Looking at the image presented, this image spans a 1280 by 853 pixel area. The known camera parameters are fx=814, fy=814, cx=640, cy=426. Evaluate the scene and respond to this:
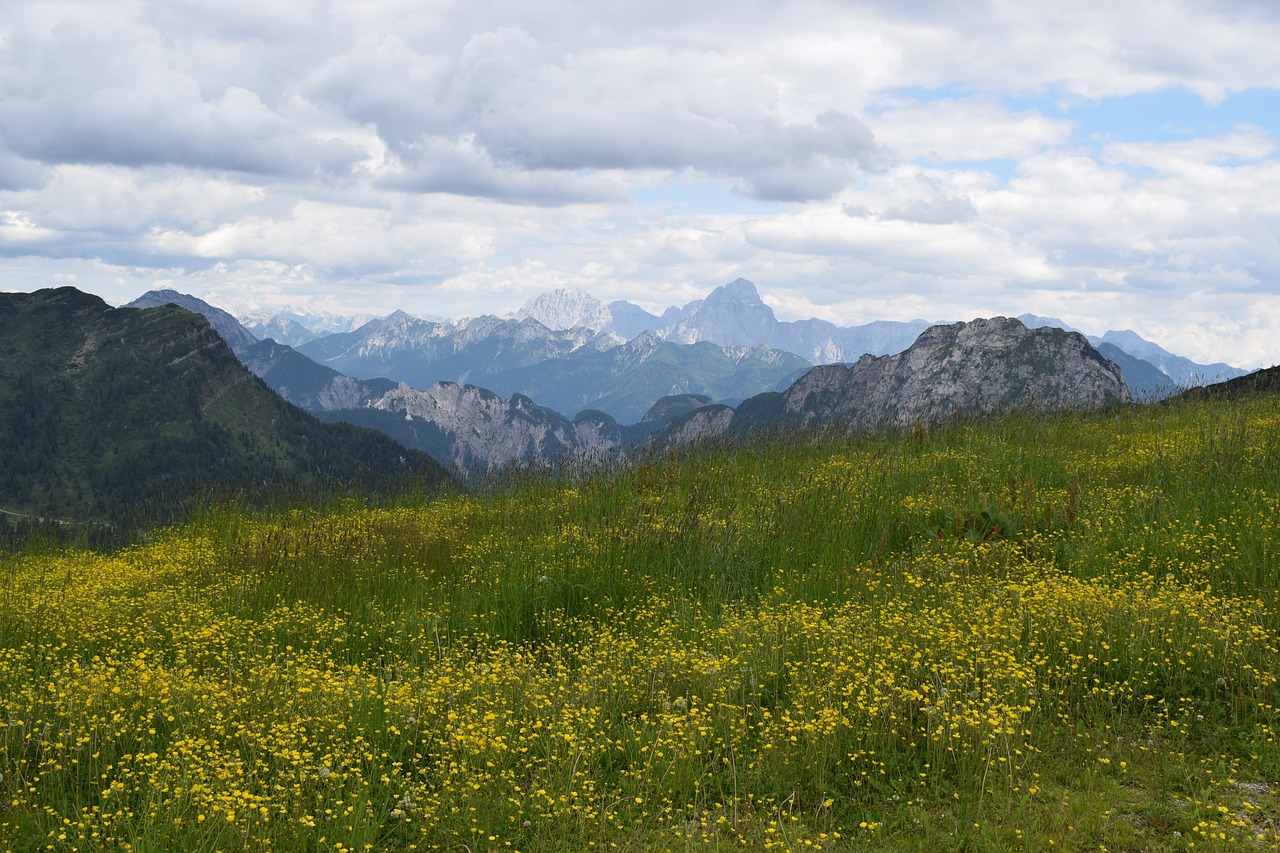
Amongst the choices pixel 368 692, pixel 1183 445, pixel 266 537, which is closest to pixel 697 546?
pixel 368 692

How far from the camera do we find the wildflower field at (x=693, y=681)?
541 centimetres

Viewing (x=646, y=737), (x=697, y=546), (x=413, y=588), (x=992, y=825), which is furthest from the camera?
(x=697, y=546)

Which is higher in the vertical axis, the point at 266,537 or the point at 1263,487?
the point at 1263,487

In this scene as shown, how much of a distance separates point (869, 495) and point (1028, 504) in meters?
2.45

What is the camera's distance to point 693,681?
24.2 ft

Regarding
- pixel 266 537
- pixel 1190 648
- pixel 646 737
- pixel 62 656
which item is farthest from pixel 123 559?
pixel 1190 648

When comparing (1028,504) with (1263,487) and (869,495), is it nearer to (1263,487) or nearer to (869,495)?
(869,495)

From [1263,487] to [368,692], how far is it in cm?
1221

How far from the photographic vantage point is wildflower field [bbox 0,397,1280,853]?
17.7 feet

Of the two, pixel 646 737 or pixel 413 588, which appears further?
pixel 413 588

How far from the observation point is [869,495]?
13.3 m

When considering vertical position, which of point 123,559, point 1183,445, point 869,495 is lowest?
point 123,559

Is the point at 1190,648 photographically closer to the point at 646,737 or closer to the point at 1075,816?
the point at 1075,816

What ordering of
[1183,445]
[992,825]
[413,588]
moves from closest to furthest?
[992,825], [413,588], [1183,445]
